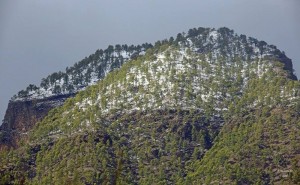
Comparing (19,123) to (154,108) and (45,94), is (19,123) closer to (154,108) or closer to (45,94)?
(45,94)

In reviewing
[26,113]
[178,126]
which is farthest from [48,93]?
[178,126]

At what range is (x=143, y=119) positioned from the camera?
76062 millimetres

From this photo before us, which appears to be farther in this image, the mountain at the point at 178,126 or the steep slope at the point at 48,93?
the steep slope at the point at 48,93

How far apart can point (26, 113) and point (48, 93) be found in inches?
229

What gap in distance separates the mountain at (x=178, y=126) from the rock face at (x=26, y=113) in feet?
5.11

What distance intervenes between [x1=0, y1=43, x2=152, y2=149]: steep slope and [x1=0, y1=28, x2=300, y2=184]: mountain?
182cm

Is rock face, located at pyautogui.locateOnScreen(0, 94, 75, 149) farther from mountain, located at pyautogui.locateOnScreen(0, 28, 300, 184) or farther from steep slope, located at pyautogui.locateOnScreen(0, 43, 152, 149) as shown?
mountain, located at pyautogui.locateOnScreen(0, 28, 300, 184)

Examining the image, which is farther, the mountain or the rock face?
the rock face

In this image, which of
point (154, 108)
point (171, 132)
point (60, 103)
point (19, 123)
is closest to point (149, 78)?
point (154, 108)

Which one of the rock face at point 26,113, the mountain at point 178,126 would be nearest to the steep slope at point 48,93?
the rock face at point 26,113

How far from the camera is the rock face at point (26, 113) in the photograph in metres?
95.6

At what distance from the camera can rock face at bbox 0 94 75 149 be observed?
95.6 meters

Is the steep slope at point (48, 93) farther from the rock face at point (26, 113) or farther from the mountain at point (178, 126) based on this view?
the mountain at point (178, 126)

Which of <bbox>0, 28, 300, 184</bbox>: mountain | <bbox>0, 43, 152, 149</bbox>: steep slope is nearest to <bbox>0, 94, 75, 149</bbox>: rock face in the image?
<bbox>0, 43, 152, 149</bbox>: steep slope
